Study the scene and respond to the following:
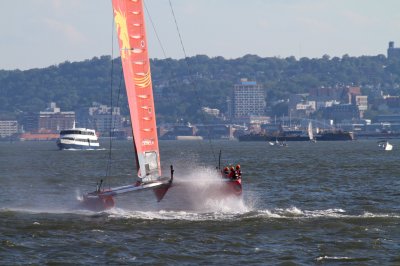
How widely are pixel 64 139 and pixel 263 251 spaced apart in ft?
403

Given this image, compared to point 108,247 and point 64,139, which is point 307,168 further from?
point 64,139

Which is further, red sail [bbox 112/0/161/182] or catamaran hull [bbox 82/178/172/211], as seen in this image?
catamaran hull [bbox 82/178/172/211]

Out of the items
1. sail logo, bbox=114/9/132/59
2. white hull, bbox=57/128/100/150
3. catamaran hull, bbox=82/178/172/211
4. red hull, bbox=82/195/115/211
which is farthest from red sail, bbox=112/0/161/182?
white hull, bbox=57/128/100/150

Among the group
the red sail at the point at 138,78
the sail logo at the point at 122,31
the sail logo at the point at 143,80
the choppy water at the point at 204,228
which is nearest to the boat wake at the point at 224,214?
the choppy water at the point at 204,228

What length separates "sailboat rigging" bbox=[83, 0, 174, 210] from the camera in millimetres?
36031

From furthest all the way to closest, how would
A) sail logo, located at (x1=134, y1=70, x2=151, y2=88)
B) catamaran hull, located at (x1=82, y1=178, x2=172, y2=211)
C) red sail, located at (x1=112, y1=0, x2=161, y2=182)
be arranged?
1. sail logo, located at (x1=134, y1=70, x2=151, y2=88)
2. catamaran hull, located at (x1=82, y1=178, x2=172, y2=211)
3. red sail, located at (x1=112, y1=0, x2=161, y2=182)

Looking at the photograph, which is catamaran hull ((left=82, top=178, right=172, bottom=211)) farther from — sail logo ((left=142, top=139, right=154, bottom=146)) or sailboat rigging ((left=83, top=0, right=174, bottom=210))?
sail logo ((left=142, top=139, right=154, bottom=146))

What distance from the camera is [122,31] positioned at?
35938 mm

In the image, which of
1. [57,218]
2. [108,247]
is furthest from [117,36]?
[108,247]

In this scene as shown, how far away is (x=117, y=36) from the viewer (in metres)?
35.9

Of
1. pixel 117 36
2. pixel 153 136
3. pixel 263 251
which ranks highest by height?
pixel 117 36

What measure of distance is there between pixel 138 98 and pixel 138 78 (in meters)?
0.69

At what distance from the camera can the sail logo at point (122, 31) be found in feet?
118

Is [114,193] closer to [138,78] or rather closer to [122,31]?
[138,78]
